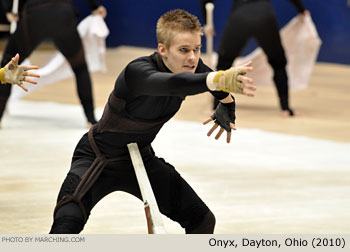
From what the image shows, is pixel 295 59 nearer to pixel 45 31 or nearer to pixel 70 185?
pixel 45 31

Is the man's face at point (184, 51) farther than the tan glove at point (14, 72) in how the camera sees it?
No

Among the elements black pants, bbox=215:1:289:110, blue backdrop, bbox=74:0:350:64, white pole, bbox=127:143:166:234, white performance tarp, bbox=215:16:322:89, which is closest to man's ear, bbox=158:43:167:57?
white pole, bbox=127:143:166:234

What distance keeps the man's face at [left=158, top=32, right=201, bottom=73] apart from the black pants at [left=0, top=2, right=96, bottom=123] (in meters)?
3.99

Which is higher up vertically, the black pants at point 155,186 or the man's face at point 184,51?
the man's face at point 184,51

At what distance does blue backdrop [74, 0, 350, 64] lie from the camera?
12398 millimetres

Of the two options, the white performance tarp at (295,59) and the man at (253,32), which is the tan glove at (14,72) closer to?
the man at (253,32)

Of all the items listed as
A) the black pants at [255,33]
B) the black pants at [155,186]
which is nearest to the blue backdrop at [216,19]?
the black pants at [255,33]

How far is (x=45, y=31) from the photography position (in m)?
7.48

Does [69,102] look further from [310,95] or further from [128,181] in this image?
[128,181]

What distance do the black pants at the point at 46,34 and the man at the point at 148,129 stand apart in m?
3.77

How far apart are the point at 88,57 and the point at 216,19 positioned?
5.24m

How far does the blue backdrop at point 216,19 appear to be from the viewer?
1240 centimetres

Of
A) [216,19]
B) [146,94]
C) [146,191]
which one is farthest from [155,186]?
[216,19]

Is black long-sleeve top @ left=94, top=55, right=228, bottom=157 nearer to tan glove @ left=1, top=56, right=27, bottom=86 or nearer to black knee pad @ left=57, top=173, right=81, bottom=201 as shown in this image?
black knee pad @ left=57, top=173, right=81, bottom=201
